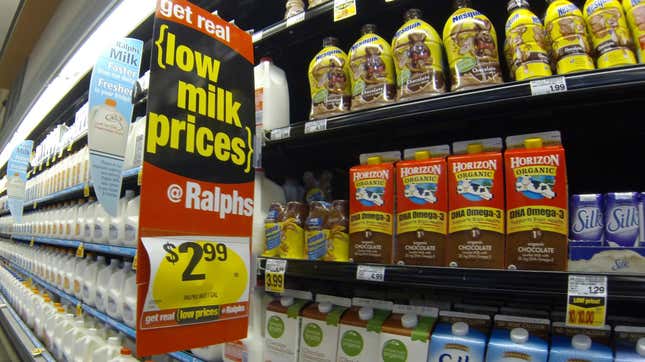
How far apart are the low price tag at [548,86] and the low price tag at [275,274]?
2.70 feet

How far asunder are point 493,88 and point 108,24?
2377 mm

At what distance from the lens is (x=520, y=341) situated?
870 mm

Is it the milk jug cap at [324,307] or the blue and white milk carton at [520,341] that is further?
the milk jug cap at [324,307]

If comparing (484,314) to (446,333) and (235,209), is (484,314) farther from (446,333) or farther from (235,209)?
(235,209)

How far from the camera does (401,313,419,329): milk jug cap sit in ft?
3.35

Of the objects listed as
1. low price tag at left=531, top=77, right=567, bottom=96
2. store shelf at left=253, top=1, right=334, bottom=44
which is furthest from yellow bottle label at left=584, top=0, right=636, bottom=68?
store shelf at left=253, top=1, right=334, bottom=44

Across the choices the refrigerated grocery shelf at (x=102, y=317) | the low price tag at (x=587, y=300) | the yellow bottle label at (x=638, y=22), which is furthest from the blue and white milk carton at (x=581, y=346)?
the refrigerated grocery shelf at (x=102, y=317)

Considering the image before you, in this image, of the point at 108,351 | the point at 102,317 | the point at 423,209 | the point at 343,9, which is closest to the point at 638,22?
the point at 423,209

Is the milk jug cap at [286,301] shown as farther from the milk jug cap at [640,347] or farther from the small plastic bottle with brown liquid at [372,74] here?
the milk jug cap at [640,347]

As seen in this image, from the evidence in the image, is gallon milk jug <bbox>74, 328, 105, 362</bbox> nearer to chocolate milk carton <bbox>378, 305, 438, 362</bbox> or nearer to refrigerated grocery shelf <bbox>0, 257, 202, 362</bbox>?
refrigerated grocery shelf <bbox>0, 257, 202, 362</bbox>

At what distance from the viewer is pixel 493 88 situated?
3.02ft

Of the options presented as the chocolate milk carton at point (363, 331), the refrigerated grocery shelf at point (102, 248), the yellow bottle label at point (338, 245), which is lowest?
the chocolate milk carton at point (363, 331)

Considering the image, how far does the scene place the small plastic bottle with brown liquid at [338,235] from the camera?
1.17 meters

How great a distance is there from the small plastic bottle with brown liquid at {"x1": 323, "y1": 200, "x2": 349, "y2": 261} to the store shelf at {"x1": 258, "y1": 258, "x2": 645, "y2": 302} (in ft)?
0.21
